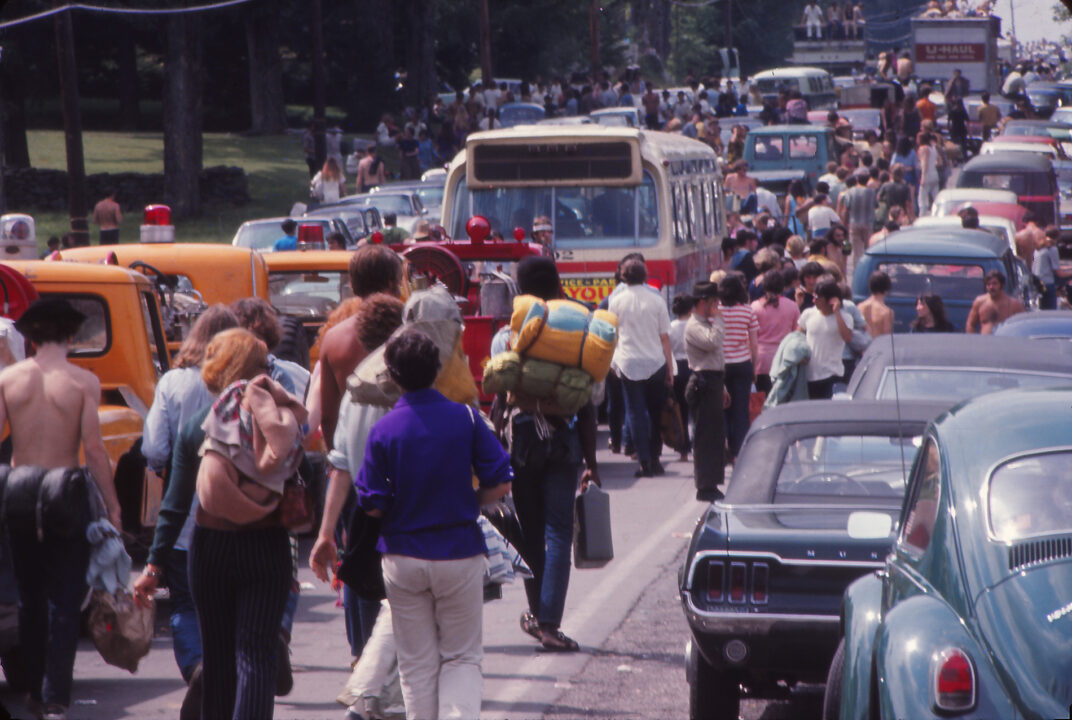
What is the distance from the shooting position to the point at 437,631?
19.8ft

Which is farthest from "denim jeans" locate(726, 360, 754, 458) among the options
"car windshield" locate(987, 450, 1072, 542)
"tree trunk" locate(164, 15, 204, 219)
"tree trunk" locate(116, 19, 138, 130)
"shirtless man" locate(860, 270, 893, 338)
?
"tree trunk" locate(116, 19, 138, 130)

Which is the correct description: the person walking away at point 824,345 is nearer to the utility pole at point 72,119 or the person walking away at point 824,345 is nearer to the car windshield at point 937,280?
the car windshield at point 937,280

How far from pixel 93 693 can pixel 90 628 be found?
0.76 metres

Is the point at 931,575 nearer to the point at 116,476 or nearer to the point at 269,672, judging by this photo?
the point at 269,672

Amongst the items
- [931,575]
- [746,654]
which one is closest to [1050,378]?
[746,654]

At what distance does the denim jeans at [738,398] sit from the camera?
46.3ft

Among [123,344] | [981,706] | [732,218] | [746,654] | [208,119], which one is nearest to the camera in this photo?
[981,706]

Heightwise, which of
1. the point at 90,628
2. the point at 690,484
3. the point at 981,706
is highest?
the point at 981,706

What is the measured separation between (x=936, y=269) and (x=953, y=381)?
8096 mm

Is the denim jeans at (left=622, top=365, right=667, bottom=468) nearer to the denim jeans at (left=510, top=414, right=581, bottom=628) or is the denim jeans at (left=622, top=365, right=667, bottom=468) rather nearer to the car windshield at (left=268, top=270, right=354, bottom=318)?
the car windshield at (left=268, top=270, right=354, bottom=318)

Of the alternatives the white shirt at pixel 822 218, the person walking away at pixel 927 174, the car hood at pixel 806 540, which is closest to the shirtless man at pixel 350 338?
the car hood at pixel 806 540

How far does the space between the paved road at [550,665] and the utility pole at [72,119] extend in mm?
15349

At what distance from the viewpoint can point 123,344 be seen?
9.61 meters

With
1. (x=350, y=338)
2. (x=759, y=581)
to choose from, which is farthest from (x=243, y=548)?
(x=759, y=581)
